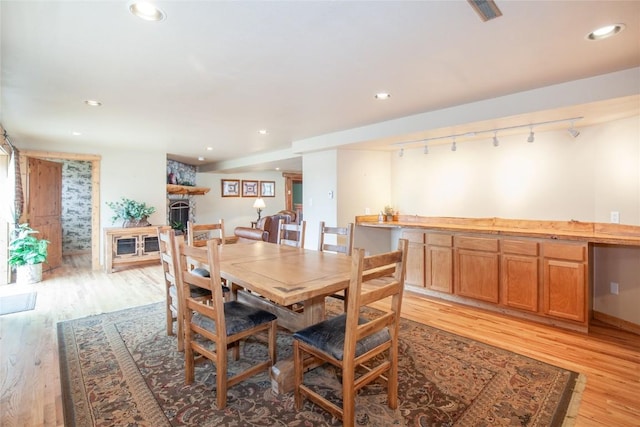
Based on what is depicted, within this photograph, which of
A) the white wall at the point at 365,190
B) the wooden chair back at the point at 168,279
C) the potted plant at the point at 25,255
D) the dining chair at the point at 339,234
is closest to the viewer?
the wooden chair back at the point at 168,279

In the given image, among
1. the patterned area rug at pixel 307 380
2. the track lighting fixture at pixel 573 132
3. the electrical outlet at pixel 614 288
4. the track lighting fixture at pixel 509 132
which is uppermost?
the track lighting fixture at pixel 509 132

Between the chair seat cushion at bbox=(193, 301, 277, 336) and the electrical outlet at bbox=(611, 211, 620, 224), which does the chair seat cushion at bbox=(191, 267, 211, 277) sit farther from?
the electrical outlet at bbox=(611, 211, 620, 224)

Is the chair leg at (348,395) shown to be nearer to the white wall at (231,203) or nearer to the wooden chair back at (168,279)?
the wooden chair back at (168,279)

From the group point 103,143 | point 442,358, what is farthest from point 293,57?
point 103,143

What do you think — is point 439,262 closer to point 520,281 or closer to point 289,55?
point 520,281

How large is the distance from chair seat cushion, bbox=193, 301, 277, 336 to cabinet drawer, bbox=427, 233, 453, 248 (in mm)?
2569

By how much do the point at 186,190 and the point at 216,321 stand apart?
6.90 m

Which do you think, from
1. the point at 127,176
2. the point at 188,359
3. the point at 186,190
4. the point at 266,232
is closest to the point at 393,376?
the point at 188,359

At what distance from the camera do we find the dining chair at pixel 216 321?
187 centimetres

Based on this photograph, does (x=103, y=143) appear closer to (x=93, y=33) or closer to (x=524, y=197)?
(x=93, y=33)

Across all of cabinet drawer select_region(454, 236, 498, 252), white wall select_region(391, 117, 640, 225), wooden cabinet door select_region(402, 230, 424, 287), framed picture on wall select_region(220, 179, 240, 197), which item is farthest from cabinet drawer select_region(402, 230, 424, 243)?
framed picture on wall select_region(220, 179, 240, 197)

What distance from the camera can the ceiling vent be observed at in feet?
5.37

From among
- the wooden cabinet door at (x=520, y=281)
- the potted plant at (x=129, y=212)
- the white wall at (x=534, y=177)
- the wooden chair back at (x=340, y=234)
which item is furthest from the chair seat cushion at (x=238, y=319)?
the potted plant at (x=129, y=212)

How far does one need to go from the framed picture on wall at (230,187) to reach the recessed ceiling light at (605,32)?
896cm
